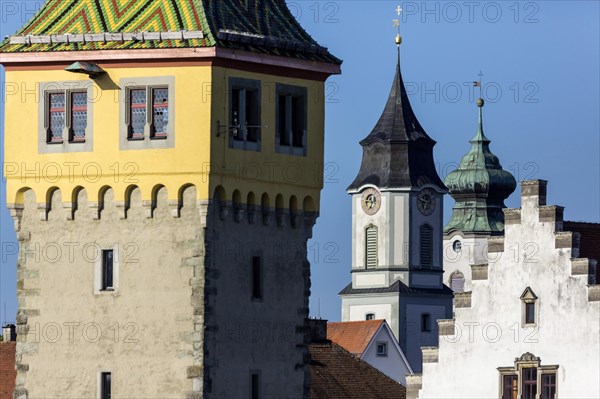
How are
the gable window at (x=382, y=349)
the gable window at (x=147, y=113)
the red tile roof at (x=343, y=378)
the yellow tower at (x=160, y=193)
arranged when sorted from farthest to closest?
the gable window at (x=382, y=349)
the red tile roof at (x=343, y=378)
the gable window at (x=147, y=113)
the yellow tower at (x=160, y=193)

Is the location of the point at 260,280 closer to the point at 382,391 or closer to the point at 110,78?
the point at 110,78

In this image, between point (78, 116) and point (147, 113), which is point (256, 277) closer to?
point (147, 113)

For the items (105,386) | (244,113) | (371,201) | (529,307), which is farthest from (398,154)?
(105,386)

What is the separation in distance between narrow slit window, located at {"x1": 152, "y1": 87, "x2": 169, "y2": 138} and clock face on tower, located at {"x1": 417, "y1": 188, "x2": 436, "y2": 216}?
109 m

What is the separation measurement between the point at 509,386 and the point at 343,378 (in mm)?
5813

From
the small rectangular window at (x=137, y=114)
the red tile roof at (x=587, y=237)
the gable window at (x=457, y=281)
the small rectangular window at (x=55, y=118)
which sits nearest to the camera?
the small rectangular window at (x=137, y=114)

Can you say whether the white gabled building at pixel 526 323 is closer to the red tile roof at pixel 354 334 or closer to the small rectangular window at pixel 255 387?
the small rectangular window at pixel 255 387

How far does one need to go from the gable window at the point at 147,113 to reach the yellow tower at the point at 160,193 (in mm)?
37

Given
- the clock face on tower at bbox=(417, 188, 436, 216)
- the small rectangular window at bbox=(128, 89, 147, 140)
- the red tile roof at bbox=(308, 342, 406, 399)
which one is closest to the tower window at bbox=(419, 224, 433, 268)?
the clock face on tower at bbox=(417, 188, 436, 216)

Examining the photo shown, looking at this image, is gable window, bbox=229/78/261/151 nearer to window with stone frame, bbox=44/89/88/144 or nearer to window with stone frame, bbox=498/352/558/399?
window with stone frame, bbox=44/89/88/144

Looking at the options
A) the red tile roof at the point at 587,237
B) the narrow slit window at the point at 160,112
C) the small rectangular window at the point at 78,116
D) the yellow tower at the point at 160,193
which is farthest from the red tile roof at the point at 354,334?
the narrow slit window at the point at 160,112

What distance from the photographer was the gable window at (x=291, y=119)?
53.2m

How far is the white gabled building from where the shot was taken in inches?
2832

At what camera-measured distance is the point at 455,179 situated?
167 m
